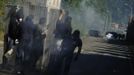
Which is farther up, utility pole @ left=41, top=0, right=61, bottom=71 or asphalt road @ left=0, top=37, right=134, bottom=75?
utility pole @ left=41, top=0, right=61, bottom=71

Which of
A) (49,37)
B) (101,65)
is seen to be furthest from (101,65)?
(49,37)

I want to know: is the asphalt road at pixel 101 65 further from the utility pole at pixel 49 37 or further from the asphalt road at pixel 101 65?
the utility pole at pixel 49 37

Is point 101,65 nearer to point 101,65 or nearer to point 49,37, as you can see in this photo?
point 101,65

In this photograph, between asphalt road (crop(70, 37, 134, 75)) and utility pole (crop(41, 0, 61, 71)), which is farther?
asphalt road (crop(70, 37, 134, 75))

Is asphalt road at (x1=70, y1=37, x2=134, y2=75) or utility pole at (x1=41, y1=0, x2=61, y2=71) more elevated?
utility pole at (x1=41, y1=0, x2=61, y2=71)

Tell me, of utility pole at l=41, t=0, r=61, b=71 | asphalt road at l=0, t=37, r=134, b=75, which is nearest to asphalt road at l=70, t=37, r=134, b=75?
asphalt road at l=0, t=37, r=134, b=75

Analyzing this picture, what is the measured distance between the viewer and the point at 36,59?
543 inches

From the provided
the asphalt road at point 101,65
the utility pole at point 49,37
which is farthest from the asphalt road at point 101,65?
the utility pole at point 49,37

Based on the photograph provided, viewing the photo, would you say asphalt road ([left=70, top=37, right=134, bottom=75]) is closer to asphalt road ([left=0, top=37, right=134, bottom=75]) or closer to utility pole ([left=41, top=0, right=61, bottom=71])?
asphalt road ([left=0, top=37, right=134, bottom=75])

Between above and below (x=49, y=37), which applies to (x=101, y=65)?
below

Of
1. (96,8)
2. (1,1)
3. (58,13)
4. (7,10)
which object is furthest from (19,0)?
(96,8)

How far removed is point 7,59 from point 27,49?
0.90 meters

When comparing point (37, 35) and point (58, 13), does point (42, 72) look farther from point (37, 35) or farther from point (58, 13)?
point (58, 13)

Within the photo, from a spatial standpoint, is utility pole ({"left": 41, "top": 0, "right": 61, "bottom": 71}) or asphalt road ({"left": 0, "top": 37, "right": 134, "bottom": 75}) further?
asphalt road ({"left": 0, "top": 37, "right": 134, "bottom": 75})
